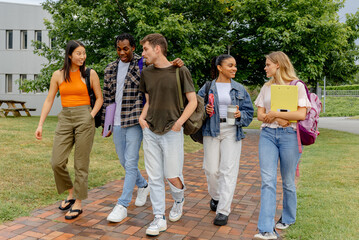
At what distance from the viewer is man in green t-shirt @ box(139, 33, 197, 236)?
3.53m

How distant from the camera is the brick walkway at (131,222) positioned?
3562mm

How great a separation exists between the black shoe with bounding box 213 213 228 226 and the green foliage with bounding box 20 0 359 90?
318 inches

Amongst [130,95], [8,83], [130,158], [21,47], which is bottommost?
[130,158]

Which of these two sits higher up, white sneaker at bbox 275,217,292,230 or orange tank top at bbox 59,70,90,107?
orange tank top at bbox 59,70,90,107

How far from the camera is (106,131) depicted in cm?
407

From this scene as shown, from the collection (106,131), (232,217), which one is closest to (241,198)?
(232,217)

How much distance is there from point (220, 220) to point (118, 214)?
1114mm

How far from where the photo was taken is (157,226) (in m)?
3.56

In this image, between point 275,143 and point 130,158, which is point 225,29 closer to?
point 130,158

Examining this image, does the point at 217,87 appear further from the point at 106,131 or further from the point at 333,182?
the point at 333,182

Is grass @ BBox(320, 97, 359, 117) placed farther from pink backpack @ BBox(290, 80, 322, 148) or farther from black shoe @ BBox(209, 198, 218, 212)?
pink backpack @ BBox(290, 80, 322, 148)

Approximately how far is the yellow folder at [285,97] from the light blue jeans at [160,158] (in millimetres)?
1013

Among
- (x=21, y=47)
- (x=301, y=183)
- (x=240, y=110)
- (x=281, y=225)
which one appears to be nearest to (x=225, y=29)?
(x=301, y=183)

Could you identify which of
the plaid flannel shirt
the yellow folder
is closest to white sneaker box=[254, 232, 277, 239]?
the yellow folder
